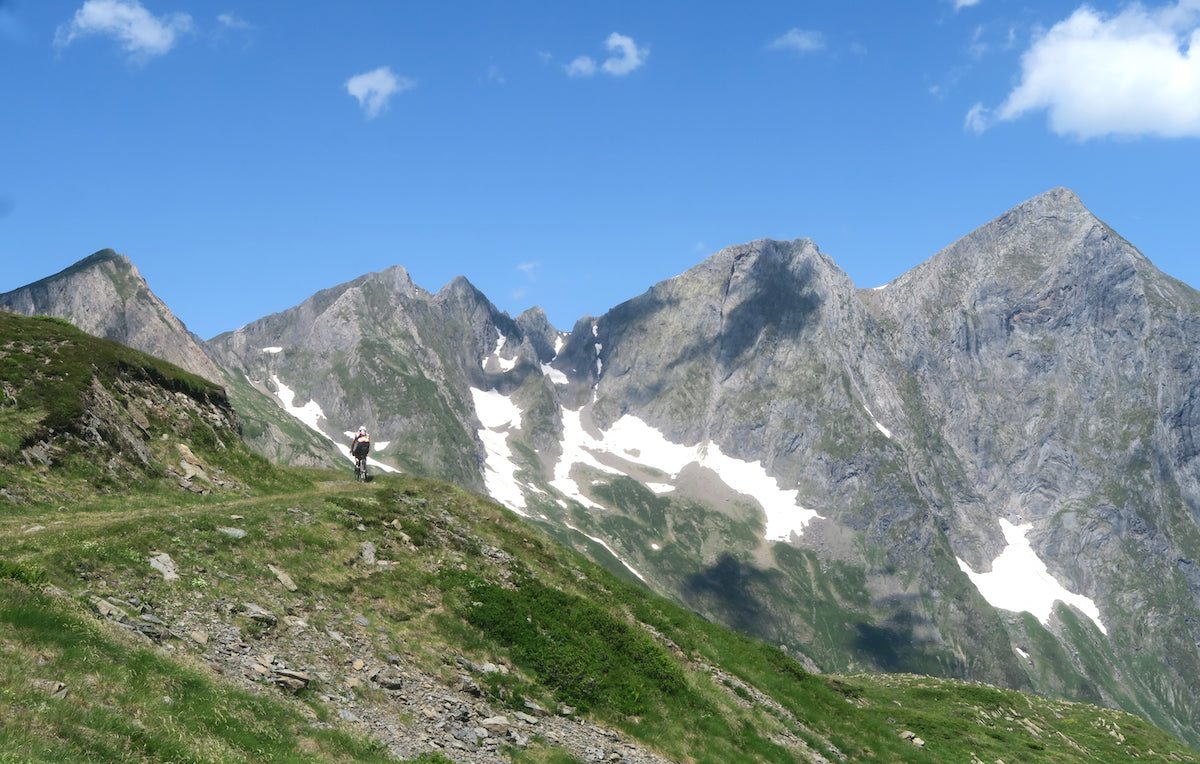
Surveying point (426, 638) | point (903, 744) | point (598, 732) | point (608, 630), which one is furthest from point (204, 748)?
point (903, 744)

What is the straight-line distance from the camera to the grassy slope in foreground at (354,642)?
17156mm

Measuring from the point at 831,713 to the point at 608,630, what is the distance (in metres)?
14.9

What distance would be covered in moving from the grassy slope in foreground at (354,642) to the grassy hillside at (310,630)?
88 mm

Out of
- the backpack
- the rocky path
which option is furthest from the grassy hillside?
the backpack

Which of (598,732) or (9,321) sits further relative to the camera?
(9,321)

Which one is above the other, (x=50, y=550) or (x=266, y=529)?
(x=266, y=529)

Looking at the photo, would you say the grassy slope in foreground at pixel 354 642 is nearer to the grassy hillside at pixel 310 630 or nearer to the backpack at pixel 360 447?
the grassy hillside at pixel 310 630

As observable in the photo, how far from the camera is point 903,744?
40.8 meters

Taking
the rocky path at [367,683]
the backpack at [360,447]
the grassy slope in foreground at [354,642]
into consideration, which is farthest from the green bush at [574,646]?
the backpack at [360,447]

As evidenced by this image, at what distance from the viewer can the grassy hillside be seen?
1808 centimetres

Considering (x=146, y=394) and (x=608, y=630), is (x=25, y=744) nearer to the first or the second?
(x=608, y=630)

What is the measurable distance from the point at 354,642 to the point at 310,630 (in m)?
1.45

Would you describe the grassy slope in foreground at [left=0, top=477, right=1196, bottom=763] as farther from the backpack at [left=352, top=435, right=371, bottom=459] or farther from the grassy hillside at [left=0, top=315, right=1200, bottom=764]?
the backpack at [left=352, top=435, right=371, bottom=459]

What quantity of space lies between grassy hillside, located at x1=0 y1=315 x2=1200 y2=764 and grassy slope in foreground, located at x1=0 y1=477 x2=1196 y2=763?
88mm
